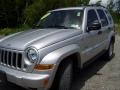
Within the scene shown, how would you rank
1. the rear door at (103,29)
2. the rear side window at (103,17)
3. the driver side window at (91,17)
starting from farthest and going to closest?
the rear side window at (103,17), the rear door at (103,29), the driver side window at (91,17)

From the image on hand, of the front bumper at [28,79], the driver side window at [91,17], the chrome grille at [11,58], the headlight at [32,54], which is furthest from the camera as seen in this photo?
the driver side window at [91,17]

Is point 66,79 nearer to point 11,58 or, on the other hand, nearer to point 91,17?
point 11,58

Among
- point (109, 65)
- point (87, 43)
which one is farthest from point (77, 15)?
point (109, 65)

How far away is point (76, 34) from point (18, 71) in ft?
5.00

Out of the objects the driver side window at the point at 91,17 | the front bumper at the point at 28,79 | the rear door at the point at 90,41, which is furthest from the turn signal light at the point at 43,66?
the driver side window at the point at 91,17

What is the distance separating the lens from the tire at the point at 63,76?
178 inches

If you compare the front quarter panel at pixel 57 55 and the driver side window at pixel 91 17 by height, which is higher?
the driver side window at pixel 91 17

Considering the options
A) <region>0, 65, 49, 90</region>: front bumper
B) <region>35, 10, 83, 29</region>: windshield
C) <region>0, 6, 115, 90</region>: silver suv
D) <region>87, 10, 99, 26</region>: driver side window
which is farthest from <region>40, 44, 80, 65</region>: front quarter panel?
<region>87, 10, 99, 26</region>: driver side window

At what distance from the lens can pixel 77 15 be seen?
19.0 feet

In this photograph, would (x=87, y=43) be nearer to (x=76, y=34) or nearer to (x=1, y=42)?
(x=76, y=34)

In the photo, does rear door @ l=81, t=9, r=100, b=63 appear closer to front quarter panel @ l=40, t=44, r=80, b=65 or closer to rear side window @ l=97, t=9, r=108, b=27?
rear side window @ l=97, t=9, r=108, b=27

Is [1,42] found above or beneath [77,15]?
beneath

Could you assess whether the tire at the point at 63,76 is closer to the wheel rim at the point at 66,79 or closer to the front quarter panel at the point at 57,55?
the wheel rim at the point at 66,79

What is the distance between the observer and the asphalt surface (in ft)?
18.1
